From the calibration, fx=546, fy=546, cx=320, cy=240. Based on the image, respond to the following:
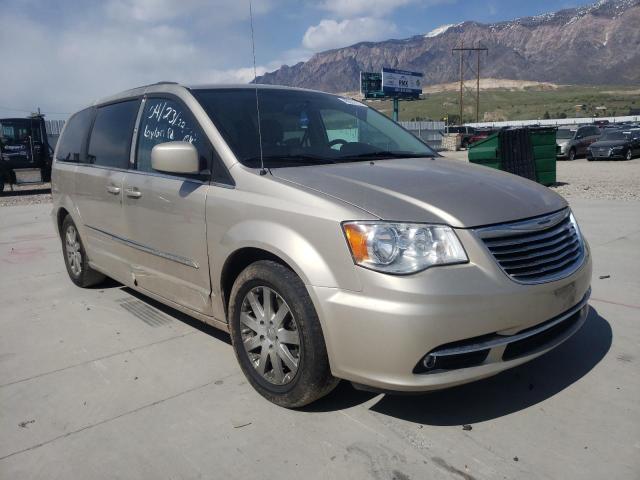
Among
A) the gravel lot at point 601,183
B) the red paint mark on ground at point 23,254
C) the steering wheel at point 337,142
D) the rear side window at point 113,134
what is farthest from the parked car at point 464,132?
the steering wheel at point 337,142

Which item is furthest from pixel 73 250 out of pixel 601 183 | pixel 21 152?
pixel 21 152

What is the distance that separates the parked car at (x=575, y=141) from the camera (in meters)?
25.1

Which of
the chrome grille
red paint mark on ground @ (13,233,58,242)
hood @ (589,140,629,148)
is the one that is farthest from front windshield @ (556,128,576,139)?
the chrome grille

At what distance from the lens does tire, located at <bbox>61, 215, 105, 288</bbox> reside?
5.23 metres

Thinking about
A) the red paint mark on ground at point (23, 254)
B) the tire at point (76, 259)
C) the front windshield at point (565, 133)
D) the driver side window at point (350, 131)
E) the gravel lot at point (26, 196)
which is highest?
the driver side window at point (350, 131)

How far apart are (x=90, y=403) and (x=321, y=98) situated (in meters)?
2.69

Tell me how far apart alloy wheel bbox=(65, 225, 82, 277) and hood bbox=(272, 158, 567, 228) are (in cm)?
306

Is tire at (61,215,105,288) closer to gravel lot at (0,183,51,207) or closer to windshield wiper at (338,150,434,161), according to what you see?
windshield wiper at (338,150,434,161)

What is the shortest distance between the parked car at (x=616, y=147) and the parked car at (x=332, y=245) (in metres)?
22.7

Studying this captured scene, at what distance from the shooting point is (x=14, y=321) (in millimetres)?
4586

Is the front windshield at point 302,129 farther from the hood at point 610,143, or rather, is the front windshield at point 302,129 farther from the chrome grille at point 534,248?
the hood at point 610,143

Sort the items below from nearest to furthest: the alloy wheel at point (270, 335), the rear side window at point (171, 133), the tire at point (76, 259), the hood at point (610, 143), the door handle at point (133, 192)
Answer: the alloy wheel at point (270, 335) → the rear side window at point (171, 133) → the door handle at point (133, 192) → the tire at point (76, 259) → the hood at point (610, 143)

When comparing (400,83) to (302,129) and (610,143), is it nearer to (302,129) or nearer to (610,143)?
(610,143)

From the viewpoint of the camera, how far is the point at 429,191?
2.82m
